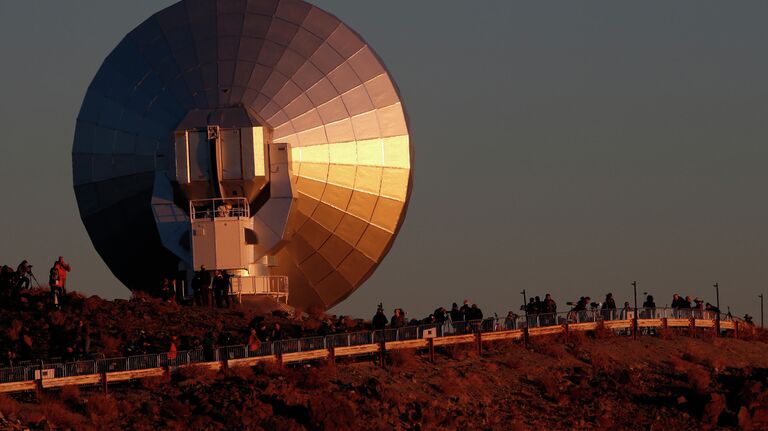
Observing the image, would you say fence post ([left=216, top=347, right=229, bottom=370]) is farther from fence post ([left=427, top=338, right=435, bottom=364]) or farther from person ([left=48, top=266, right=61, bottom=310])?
person ([left=48, top=266, right=61, bottom=310])

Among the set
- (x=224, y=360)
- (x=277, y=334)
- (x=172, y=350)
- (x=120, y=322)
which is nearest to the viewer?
(x=224, y=360)

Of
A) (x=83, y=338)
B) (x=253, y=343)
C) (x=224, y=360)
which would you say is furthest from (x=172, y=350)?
(x=83, y=338)

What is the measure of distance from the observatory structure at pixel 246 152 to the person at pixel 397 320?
829 cm

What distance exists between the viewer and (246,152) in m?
64.7

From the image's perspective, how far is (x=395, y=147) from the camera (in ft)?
226

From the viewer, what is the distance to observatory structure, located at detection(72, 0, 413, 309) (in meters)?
64.9

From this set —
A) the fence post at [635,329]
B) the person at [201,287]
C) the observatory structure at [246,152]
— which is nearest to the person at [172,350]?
A: the person at [201,287]

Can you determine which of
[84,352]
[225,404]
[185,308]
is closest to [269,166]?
[185,308]

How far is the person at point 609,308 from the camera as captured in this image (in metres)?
60.9

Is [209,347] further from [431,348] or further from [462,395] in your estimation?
[462,395]

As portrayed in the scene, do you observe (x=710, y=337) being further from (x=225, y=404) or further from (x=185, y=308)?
(x=225, y=404)

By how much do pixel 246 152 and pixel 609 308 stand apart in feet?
41.1

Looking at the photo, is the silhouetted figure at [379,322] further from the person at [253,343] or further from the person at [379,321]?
the person at [253,343]

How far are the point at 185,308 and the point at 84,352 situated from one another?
27.1 ft
